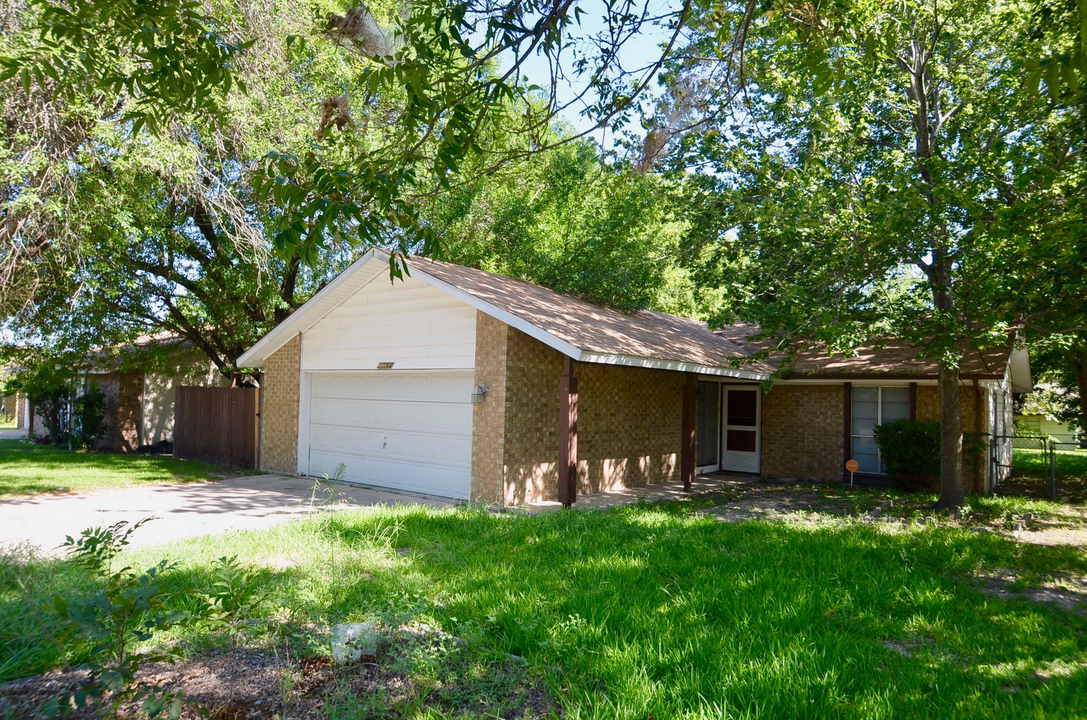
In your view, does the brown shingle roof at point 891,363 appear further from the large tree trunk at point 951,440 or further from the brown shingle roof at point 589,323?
the large tree trunk at point 951,440

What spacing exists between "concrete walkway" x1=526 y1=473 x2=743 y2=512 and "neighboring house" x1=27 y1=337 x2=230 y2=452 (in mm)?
15886

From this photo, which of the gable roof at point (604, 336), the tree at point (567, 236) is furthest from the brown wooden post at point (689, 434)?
the tree at point (567, 236)

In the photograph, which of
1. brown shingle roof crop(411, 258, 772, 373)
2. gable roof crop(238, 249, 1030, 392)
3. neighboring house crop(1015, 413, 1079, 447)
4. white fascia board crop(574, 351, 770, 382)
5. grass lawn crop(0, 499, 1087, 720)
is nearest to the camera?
grass lawn crop(0, 499, 1087, 720)

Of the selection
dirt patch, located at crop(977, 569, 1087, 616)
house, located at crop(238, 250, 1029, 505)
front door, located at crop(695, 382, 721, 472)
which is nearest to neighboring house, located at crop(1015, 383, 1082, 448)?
Answer: house, located at crop(238, 250, 1029, 505)

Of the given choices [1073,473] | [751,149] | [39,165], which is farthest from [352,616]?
[1073,473]

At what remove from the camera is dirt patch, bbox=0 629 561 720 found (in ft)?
11.6

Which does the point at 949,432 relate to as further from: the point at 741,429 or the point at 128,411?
the point at 128,411

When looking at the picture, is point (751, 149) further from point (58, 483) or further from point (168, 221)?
point (58, 483)

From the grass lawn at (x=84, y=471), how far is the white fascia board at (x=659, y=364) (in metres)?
9.07

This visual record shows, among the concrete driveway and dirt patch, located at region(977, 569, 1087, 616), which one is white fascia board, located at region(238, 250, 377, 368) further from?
dirt patch, located at region(977, 569, 1087, 616)

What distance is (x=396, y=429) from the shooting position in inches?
533

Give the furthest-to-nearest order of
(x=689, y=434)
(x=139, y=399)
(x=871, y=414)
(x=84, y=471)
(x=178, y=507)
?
(x=139, y=399) → (x=871, y=414) → (x=84, y=471) → (x=689, y=434) → (x=178, y=507)

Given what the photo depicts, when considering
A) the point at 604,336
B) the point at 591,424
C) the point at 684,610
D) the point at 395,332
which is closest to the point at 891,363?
the point at 591,424

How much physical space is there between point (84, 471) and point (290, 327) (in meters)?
5.85
